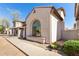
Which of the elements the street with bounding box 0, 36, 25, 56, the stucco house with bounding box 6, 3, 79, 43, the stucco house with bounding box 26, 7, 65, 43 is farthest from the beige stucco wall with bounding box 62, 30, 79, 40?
the street with bounding box 0, 36, 25, 56

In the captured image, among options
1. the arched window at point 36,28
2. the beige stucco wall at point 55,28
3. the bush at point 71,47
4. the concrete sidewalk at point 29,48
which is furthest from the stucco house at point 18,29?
the bush at point 71,47

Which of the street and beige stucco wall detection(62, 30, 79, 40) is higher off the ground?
beige stucco wall detection(62, 30, 79, 40)

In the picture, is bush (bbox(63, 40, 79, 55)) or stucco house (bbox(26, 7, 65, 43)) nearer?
bush (bbox(63, 40, 79, 55))

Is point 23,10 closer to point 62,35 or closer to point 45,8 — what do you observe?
point 45,8

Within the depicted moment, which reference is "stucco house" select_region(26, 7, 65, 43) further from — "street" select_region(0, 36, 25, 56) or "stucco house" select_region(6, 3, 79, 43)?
"street" select_region(0, 36, 25, 56)

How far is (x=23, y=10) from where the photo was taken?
595cm

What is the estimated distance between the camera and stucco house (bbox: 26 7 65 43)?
19.3 feet

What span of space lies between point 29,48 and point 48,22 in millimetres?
1125

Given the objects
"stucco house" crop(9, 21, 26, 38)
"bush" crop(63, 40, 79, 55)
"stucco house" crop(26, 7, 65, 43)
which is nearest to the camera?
"bush" crop(63, 40, 79, 55)

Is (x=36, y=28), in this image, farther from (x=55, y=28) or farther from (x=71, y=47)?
(x=71, y=47)

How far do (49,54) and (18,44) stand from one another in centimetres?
123

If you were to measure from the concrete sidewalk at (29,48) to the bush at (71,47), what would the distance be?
1.21 ft

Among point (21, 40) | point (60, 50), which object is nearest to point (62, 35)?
point (60, 50)

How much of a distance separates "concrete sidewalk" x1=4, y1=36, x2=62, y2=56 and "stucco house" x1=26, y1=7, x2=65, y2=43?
0.96 ft
